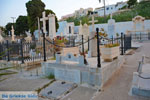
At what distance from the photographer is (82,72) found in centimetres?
350

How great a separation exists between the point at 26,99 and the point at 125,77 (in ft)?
9.64

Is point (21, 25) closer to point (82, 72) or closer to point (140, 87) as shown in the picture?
point (82, 72)

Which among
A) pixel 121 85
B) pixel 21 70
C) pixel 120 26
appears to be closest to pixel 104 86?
pixel 121 85

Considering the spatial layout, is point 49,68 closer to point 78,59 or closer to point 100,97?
point 78,59

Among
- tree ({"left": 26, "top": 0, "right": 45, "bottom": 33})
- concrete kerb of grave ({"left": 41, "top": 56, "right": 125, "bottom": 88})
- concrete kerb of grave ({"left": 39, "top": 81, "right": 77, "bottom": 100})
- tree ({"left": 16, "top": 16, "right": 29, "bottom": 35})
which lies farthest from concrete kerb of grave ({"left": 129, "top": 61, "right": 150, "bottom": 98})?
tree ({"left": 16, "top": 16, "right": 29, "bottom": 35})

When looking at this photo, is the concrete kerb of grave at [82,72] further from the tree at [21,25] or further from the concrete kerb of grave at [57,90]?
the tree at [21,25]

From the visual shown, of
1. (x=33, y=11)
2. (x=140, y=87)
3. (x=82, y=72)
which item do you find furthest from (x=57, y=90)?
(x=33, y=11)

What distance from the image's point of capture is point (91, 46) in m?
5.11

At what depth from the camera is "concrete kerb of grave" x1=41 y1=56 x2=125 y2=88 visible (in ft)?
10.8

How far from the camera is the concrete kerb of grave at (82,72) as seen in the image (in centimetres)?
329

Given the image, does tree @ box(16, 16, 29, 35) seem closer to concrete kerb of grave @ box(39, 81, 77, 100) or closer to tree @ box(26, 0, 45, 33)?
tree @ box(26, 0, 45, 33)

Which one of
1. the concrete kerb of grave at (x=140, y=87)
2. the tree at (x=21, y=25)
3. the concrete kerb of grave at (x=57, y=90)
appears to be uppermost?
the tree at (x=21, y=25)

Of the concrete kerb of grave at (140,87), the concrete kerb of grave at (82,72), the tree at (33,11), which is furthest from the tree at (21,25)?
the concrete kerb of grave at (140,87)

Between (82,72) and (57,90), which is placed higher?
(82,72)
